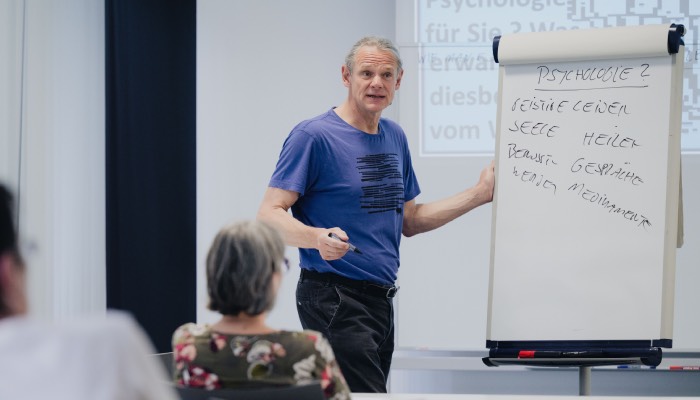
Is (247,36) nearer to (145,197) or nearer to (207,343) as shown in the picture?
(145,197)

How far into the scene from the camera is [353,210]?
8.56 feet

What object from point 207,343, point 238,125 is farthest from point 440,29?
point 207,343

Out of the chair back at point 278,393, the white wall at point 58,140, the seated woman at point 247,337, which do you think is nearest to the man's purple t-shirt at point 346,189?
the seated woman at point 247,337

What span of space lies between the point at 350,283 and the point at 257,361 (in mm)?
990

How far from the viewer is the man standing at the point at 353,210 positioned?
2.54m

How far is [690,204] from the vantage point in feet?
13.0

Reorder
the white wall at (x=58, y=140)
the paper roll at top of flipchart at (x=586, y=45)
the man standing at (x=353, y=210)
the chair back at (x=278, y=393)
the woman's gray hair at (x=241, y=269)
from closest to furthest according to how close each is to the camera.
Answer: the chair back at (x=278, y=393) → the woman's gray hair at (x=241, y=269) → the man standing at (x=353, y=210) → the paper roll at top of flipchart at (x=586, y=45) → the white wall at (x=58, y=140)

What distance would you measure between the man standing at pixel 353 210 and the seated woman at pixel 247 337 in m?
0.81

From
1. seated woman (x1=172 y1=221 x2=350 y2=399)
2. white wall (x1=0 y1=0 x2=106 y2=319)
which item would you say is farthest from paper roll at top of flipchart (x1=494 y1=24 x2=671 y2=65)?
white wall (x1=0 y1=0 x2=106 y2=319)

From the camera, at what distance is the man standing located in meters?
2.54

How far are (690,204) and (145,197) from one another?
9.00 ft

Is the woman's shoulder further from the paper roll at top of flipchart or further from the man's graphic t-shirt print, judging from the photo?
the paper roll at top of flipchart

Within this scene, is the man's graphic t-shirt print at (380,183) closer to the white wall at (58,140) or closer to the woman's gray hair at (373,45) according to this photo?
the woman's gray hair at (373,45)

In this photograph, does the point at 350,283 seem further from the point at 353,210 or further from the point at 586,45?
the point at 586,45
